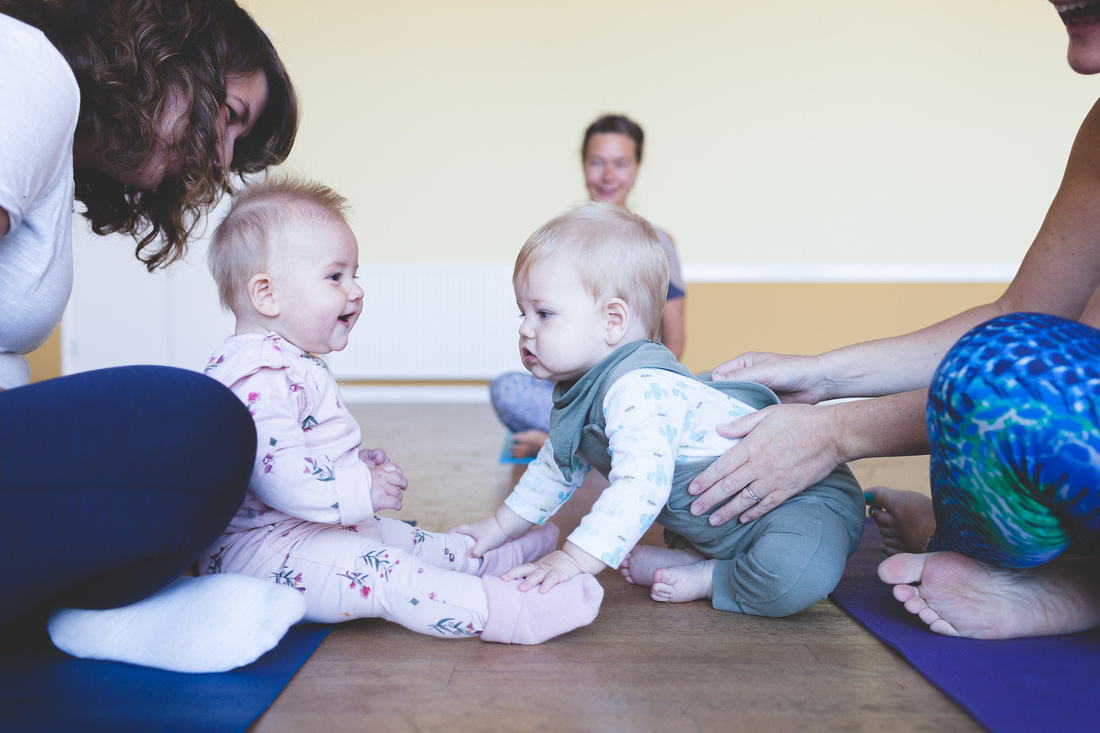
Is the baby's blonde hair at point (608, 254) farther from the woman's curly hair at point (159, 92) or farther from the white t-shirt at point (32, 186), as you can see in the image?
the white t-shirt at point (32, 186)

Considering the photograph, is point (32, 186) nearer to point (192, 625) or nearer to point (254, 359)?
point (254, 359)

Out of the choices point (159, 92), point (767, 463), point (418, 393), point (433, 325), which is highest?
point (159, 92)

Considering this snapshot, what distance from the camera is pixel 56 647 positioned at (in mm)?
958

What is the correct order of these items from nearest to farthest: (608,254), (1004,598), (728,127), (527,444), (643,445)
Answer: (1004,598)
(643,445)
(608,254)
(527,444)
(728,127)

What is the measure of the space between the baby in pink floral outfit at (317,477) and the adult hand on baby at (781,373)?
0.49 metres

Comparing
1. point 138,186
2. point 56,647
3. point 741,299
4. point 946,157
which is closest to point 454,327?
point 741,299

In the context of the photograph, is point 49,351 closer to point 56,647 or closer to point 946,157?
point 56,647

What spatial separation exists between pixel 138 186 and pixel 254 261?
257 mm

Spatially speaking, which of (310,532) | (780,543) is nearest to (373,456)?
(310,532)

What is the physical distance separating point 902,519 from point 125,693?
1125 mm

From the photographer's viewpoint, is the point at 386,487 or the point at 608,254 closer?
the point at 386,487

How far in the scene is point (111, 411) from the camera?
2.62 ft

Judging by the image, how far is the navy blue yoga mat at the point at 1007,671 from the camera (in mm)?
771

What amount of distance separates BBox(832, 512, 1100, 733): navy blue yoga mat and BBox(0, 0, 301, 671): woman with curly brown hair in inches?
27.4
